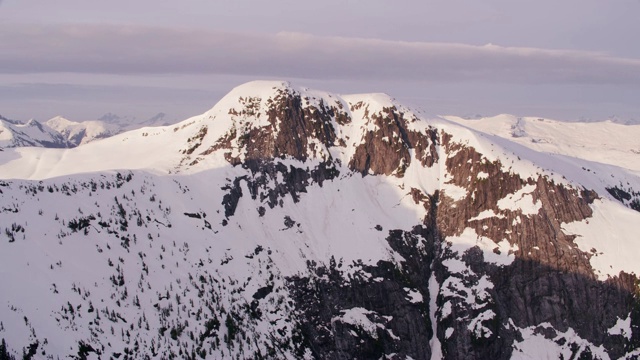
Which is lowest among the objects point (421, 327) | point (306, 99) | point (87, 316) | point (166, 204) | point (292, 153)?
point (421, 327)

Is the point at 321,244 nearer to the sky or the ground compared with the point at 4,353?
nearer to the ground

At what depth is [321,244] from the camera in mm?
161750

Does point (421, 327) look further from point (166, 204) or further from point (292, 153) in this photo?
point (166, 204)

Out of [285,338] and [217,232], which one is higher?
[217,232]

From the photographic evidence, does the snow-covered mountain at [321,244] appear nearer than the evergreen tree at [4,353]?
No

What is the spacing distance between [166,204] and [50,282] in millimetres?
47559

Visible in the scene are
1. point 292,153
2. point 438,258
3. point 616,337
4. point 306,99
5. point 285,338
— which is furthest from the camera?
point 306,99

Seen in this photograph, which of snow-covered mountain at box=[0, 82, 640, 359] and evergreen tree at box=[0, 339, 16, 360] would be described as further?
snow-covered mountain at box=[0, 82, 640, 359]

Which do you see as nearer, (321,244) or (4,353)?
(4,353)

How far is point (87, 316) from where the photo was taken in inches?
4161

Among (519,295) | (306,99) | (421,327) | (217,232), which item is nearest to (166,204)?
(217,232)

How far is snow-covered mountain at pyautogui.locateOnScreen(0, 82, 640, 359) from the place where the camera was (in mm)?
117062

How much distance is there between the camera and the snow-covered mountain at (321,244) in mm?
117062

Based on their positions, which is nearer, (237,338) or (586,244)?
(237,338)
